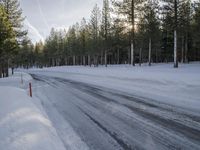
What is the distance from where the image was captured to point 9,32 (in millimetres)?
37125

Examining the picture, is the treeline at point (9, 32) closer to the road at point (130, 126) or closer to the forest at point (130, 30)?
the forest at point (130, 30)

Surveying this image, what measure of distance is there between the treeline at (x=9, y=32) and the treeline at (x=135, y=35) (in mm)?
3771

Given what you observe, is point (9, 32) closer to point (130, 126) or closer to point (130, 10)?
point (130, 10)

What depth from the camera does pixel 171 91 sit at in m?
15.9

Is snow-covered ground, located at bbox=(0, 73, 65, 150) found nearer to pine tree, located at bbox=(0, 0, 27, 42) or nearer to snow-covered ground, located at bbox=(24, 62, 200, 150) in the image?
snow-covered ground, located at bbox=(24, 62, 200, 150)

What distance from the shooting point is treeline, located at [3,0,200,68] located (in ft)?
119

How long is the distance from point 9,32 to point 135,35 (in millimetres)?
19872

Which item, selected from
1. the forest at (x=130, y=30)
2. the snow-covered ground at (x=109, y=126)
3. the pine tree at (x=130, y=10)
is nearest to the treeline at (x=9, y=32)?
the forest at (x=130, y=30)

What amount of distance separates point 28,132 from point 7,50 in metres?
32.3

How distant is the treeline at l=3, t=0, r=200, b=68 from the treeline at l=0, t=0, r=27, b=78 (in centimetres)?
377

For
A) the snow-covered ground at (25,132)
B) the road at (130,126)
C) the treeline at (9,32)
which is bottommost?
the road at (130,126)

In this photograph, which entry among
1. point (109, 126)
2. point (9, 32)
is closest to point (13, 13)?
point (9, 32)

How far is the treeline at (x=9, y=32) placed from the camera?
36188 mm

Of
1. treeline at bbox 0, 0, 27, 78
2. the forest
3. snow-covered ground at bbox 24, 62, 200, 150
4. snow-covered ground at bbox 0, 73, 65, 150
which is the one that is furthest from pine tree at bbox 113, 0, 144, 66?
snow-covered ground at bbox 0, 73, 65, 150
